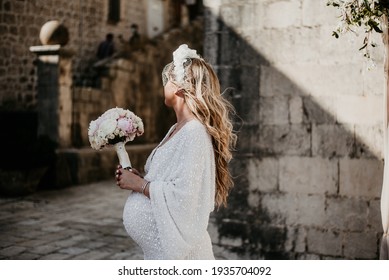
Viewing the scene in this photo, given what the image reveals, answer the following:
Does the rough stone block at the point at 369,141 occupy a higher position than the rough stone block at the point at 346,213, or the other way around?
the rough stone block at the point at 369,141

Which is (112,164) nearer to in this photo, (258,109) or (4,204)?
(4,204)

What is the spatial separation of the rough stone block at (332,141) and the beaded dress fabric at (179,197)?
2.14 m

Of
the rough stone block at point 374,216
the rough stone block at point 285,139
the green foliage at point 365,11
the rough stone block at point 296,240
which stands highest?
the green foliage at point 365,11

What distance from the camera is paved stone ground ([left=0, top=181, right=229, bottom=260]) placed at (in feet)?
16.8

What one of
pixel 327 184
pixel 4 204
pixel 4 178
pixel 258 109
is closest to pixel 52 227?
pixel 4 204

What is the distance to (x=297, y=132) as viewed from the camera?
4551mm

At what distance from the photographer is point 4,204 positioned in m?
7.55

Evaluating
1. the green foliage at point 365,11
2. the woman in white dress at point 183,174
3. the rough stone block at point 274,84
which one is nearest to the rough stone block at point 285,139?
the rough stone block at point 274,84

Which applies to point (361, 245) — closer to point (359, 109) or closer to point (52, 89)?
point (359, 109)

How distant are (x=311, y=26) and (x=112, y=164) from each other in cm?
681

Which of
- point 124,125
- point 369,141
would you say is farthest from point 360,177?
point 124,125

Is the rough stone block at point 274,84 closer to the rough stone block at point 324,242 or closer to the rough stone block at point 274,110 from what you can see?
the rough stone block at point 274,110

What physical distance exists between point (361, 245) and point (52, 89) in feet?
22.0

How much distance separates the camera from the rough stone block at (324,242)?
440cm
